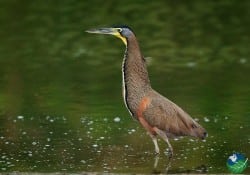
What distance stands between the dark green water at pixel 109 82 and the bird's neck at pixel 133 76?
0.56 m

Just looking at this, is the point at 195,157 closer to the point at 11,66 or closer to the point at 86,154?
the point at 86,154

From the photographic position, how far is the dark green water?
9.66 metres

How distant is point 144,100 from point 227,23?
403 inches

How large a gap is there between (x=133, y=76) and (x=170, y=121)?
55 cm

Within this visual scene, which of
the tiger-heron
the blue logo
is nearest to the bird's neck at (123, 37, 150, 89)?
the tiger-heron

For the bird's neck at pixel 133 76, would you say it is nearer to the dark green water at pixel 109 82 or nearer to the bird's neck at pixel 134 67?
the bird's neck at pixel 134 67

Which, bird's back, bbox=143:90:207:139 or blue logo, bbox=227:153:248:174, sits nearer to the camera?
blue logo, bbox=227:153:248:174

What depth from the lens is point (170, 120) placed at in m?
9.43

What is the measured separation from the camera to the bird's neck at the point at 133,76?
9.47 meters

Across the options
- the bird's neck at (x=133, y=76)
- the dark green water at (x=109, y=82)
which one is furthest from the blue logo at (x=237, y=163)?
the bird's neck at (x=133, y=76)

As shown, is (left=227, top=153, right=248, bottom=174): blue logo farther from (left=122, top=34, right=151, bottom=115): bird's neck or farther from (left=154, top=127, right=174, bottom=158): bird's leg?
(left=122, top=34, right=151, bottom=115): bird's neck

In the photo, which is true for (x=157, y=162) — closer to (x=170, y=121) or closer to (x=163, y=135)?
(x=163, y=135)

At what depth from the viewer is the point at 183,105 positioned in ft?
40.2

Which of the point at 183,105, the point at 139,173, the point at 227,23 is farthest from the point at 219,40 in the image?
the point at 139,173
